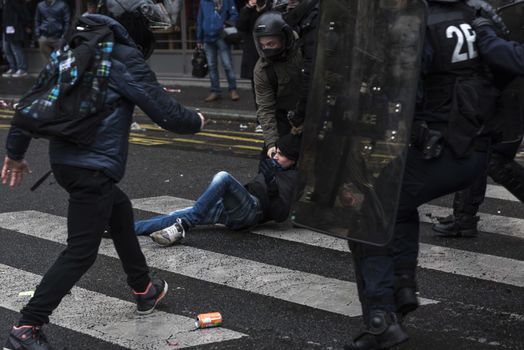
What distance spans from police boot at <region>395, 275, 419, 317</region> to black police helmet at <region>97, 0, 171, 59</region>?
1711mm

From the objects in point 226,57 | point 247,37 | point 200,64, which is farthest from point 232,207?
point 200,64

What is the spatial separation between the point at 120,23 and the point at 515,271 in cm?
286

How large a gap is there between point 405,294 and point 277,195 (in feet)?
8.69

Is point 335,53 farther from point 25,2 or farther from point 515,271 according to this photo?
point 25,2

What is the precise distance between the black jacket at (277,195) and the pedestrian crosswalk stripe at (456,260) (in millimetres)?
158

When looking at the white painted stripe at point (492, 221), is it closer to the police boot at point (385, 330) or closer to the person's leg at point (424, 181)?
the person's leg at point (424, 181)

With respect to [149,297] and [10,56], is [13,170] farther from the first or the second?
[10,56]

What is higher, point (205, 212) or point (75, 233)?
point (75, 233)

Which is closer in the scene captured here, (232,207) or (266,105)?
(232,207)

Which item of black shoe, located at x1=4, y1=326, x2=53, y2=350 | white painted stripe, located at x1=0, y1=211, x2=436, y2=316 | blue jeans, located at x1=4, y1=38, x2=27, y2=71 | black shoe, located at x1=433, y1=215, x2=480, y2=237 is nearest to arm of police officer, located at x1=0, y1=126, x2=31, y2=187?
black shoe, located at x1=4, y1=326, x2=53, y2=350

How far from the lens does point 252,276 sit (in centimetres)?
633

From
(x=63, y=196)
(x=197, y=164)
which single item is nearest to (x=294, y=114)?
(x=63, y=196)

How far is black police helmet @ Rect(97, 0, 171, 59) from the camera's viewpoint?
5.34 metres

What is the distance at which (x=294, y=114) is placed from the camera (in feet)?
19.7
